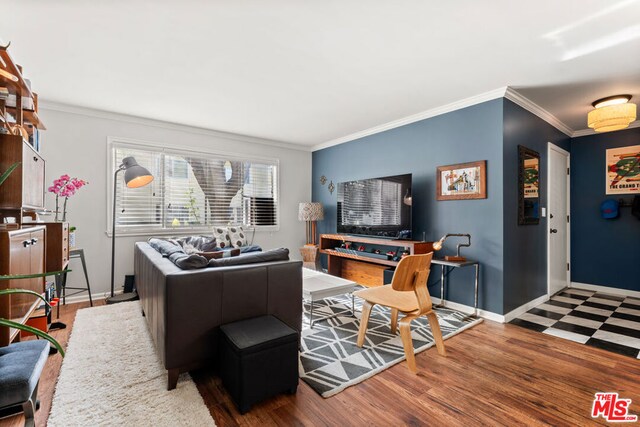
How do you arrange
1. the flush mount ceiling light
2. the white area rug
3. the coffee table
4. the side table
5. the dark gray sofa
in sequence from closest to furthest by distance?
the white area rug, the dark gray sofa, the coffee table, the flush mount ceiling light, the side table

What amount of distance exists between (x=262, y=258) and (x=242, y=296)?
1.04ft

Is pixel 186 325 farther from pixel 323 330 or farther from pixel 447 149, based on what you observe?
pixel 447 149

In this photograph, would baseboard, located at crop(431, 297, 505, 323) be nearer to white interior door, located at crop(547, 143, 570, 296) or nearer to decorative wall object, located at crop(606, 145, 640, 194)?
white interior door, located at crop(547, 143, 570, 296)

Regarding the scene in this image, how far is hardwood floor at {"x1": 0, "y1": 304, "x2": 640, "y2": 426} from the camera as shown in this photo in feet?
5.27

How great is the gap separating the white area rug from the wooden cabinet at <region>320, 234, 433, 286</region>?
2642 millimetres

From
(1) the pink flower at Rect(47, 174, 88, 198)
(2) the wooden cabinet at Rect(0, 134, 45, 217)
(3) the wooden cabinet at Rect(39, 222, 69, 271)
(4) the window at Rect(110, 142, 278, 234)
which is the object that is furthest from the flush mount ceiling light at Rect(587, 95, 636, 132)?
(1) the pink flower at Rect(47, 174, 88, 198)

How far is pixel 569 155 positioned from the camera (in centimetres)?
452

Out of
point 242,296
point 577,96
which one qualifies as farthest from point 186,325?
point 577,96

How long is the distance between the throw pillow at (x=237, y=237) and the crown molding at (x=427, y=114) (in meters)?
2.28

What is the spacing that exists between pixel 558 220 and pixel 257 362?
4.58 meters

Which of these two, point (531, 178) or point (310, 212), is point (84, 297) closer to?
point (310, 212)

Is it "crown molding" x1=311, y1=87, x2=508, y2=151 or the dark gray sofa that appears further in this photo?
"crown molding" x1=311, y1=87, x2=508, y2=151

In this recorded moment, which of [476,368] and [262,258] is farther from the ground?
[262,258]

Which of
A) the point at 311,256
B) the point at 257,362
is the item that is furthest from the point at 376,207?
the point at 257,362
